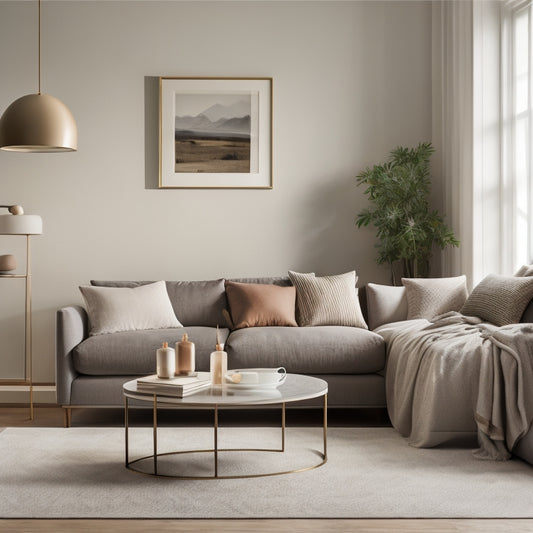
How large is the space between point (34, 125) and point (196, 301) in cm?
171

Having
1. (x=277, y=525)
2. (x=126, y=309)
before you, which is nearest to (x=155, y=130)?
(x=126, y=309)

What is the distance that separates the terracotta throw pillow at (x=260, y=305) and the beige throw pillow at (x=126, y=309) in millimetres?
407

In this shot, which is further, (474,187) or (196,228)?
(196,228)

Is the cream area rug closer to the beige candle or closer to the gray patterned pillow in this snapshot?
the beige candle

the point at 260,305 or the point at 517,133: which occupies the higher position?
the point at 517,133

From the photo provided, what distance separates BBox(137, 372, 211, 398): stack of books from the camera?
11.1 feet

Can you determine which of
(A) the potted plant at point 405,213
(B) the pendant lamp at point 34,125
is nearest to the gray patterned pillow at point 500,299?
(A) the potted plant at point 405,213

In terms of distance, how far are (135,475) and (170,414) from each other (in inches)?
61.6

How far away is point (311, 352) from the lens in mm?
4707

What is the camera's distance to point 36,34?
584 cm

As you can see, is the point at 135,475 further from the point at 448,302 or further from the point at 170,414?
the point at 448,302

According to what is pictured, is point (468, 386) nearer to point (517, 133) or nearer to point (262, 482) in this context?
point (262, 482)

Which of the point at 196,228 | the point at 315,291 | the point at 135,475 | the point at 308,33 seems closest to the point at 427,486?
the point at 135,475

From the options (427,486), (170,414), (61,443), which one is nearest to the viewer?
(427,486)
